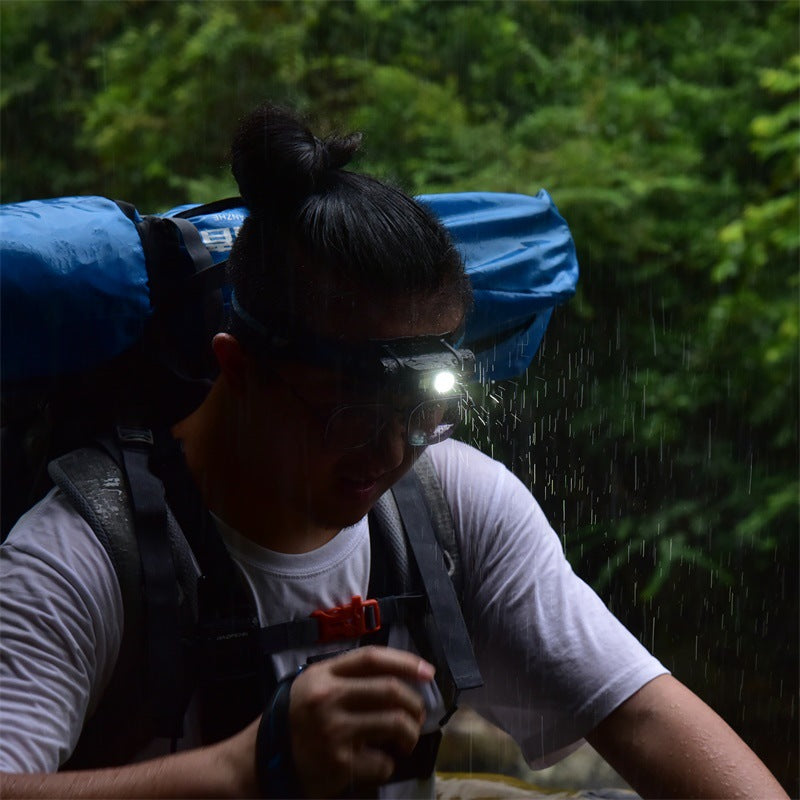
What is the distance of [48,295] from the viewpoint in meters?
1.71

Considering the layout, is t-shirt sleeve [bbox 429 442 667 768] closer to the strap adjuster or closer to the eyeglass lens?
the eyeglass lens

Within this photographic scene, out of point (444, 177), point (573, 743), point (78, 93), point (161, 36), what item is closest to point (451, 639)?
point (573, 743)

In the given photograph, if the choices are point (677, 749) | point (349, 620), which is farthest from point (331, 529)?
point (677, 749)

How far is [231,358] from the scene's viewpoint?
5.64ft

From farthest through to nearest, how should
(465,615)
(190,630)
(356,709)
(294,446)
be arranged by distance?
(465,615), (294,446), (190,630), (356,709)

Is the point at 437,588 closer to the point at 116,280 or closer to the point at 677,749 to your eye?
the point at 677,749

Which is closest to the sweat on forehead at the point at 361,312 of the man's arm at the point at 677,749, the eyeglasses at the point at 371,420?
the eyeglasses at the point at 371,420

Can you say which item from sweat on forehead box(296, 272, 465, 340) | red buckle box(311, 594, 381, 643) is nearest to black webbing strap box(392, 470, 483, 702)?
red buckle box(311, 594, 381, 643)

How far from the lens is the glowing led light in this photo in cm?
160

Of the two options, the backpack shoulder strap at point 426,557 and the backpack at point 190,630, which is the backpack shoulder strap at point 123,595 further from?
the backpack shoulder strap at point 426,557

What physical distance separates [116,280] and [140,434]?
0.95 feet

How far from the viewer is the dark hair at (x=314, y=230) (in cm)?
163

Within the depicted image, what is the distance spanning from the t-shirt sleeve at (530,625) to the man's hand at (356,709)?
0.65 metres

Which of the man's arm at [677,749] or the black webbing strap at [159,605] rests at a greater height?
the black webbing strap at [159,605]
